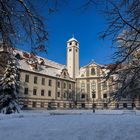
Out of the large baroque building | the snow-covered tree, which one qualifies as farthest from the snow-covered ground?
the large baroque building

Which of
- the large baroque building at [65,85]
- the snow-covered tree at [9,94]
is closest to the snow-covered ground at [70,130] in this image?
the snow-covered tree at [9,94]

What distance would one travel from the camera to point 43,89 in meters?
51.6

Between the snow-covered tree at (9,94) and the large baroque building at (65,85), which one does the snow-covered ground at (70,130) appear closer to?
the snow-covered tree at (9,94)

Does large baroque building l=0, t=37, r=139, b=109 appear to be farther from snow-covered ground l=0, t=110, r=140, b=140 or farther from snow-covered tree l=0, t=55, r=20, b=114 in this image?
snow-covered ground l=0, t=110, r=140, b=140

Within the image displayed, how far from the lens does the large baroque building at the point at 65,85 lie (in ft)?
157

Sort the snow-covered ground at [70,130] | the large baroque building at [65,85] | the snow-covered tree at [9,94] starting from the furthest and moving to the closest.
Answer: the large baroque building at [65,85]
the snow-covered tree at [9,94]
the snow-covered ground at [70,130]

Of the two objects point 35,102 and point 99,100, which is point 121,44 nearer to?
point 35,102

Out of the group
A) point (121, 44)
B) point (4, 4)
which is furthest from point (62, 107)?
point (4, 4)

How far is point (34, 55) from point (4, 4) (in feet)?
5.20

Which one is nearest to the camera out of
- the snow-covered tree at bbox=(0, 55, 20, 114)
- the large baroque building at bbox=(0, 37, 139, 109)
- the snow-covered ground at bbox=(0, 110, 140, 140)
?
the snow-covered ground at bbox=(0, 110, 140, 140)

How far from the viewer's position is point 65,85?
57812 millimetres

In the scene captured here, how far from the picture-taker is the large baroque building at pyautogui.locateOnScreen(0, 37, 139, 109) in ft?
157

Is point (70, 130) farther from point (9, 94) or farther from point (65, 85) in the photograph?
point (65, 85)

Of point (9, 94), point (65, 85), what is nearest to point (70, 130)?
point (9, 94)
